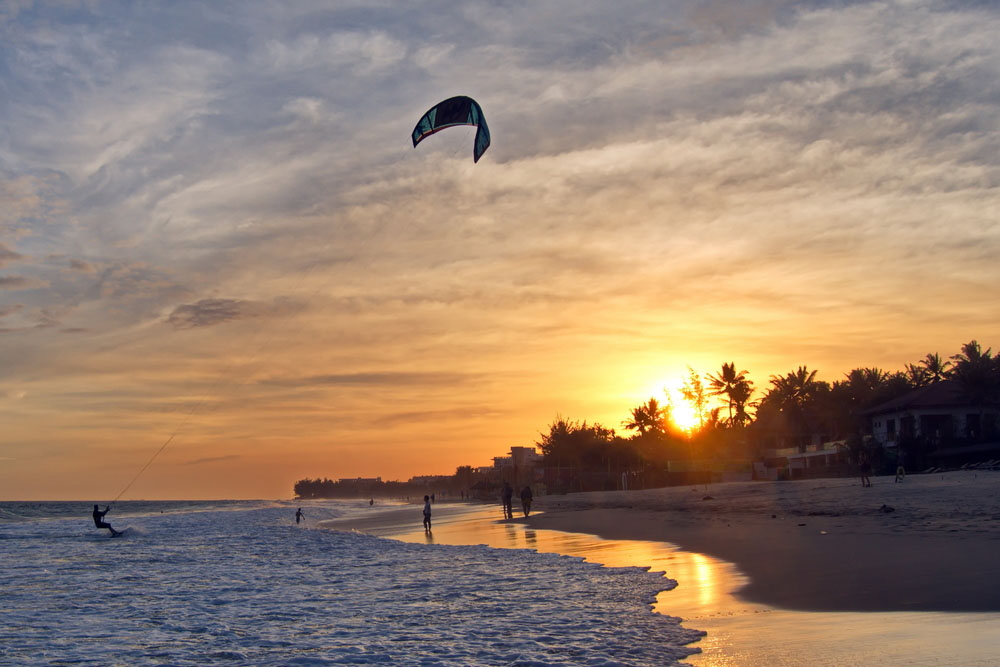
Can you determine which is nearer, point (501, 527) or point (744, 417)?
point (501, 527)

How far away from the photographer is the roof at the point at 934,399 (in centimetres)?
4578

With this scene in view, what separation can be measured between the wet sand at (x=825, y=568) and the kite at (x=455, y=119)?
11.2 metres

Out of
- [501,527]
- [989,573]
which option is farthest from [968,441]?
[989,573]

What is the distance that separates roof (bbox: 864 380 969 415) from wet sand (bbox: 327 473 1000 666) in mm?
23209

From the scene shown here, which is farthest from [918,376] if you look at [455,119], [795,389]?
[455,119]

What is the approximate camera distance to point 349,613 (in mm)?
12055

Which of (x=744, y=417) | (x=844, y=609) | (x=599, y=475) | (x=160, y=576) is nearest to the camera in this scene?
(x=844, y=609)

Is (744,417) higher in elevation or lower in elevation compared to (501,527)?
higher

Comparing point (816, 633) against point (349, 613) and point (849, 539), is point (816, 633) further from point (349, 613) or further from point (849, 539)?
point (849, 539)

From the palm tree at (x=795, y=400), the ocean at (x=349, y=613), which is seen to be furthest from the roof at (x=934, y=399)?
the ocean at (x=349, y=613)

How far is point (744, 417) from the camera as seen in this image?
76.3m

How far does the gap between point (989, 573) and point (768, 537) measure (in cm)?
699

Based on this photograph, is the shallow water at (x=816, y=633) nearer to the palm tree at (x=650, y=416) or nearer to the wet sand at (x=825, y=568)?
the wet sand at (x=825, y=568)

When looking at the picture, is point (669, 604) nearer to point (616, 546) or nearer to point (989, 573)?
point (989, 573)
